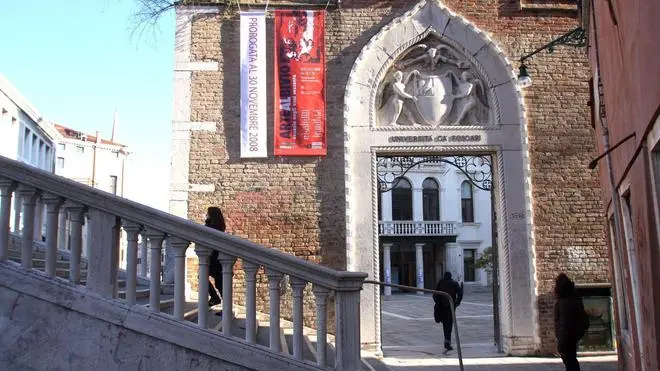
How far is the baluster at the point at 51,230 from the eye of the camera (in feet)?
16.8

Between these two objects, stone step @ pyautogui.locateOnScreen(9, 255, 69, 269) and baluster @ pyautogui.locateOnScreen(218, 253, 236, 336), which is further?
stone step @ pyautogui.locateOnScreen(9, 255, 69, 269)

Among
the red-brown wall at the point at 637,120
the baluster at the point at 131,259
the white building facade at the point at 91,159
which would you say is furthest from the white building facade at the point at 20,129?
the red-brown wall at the point at 637,120

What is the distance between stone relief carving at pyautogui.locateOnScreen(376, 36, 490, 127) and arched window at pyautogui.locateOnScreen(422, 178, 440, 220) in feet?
90.5

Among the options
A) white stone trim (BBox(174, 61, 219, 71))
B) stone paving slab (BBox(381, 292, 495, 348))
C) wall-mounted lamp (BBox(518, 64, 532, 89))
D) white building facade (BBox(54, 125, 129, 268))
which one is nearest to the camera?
wall-mounted lamp (BBox(518, 64, 532, 89))

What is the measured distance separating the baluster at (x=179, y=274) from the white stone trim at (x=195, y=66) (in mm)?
6340

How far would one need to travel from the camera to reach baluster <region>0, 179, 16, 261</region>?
518 cm

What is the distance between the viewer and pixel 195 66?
10922 mm

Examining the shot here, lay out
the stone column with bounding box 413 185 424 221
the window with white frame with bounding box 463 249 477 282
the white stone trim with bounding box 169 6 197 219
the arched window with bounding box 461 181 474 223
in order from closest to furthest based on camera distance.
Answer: the white stone trim with bounding box 169 6 197 219 → the stone column with bounding box 413 185 424 221 → the arched window with bounding box 461 181 474 223 → the window with white frame with bounding box 463 249 477 282

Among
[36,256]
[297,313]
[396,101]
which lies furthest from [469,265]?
[297,313]

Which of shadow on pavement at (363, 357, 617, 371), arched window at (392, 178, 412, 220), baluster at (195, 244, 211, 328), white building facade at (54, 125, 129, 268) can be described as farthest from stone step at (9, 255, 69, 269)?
white building facade at (54, 125, 129, 268)

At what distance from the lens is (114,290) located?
16.9ft

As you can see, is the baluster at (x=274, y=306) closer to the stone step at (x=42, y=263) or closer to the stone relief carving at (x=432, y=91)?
the stone step at (x=42, y=263)

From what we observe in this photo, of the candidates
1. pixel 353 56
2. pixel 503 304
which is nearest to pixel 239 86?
pixel 353 56

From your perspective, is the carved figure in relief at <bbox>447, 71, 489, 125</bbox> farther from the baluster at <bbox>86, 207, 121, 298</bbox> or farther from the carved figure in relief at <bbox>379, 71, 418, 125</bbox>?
the baluster at <bbox>86, 207, 121, 298</bbox>
